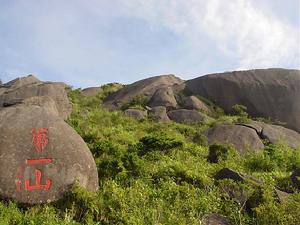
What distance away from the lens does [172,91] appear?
113 feet

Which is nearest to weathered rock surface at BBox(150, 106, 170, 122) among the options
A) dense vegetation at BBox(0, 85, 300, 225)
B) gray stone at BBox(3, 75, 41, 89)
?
dense vegetation at BBox(0, 85, 300, 225)

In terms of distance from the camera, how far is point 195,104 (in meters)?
31.8

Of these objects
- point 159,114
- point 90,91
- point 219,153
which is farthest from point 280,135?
point 90,91

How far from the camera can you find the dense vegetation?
39.2ft

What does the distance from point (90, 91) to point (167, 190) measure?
2670cm

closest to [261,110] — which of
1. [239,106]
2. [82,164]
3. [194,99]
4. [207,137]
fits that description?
[239,106]

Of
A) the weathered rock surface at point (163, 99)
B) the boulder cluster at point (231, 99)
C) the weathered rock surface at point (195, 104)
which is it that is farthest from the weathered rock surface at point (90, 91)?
the weathered rock surface at point (195, 104)

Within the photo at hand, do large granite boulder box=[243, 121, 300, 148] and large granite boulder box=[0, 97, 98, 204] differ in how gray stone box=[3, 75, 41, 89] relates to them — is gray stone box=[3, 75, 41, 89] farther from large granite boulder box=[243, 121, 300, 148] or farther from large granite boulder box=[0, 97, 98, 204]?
large granite boulder box=[0, 97, 98, 204]

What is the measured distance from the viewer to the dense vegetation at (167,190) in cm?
1196

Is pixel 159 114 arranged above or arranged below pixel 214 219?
above

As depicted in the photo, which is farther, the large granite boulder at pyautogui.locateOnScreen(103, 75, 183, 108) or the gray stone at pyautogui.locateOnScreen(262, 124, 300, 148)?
the large granite boulder at pyautogui.locateOnScreen(103, 75, 183, 108)

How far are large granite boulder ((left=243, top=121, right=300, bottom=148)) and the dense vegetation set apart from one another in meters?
2.82

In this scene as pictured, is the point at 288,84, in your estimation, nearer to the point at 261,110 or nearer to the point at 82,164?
the point at 261,110

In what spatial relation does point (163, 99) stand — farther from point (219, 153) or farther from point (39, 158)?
point (39, 158)
